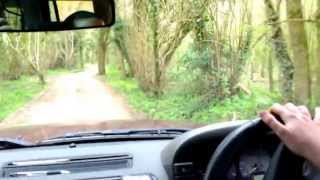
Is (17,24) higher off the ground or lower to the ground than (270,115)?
higher

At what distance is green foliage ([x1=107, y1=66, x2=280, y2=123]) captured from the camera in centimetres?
1225

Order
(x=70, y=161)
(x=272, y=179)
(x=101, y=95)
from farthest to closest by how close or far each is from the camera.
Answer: (x=101, y=95) → (x=70, y=161) → (x=272, y=179)

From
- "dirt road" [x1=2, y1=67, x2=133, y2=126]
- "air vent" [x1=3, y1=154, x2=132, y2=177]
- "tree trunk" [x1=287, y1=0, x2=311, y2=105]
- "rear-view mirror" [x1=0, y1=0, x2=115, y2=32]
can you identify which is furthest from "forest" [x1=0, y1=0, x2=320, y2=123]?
"rear-view mirror" [x1=0, y1=0, x2=115, y2=32]

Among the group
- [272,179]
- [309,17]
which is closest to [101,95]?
[309,17]

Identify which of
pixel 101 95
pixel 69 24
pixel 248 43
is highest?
pixel 69 24

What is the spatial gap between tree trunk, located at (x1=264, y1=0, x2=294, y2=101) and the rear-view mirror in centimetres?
994

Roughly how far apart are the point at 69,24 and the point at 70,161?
0.63 meters

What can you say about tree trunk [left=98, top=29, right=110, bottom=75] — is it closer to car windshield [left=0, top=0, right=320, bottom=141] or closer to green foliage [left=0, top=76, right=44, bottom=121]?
green foliage [left=0, top=76, right=44, bottom=121]

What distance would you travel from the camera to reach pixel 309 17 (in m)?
11.9

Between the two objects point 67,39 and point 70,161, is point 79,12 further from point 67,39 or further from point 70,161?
point 67,39

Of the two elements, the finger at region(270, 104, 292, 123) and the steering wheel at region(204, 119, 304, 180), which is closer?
the finger at region(270, 104, 292, 123)

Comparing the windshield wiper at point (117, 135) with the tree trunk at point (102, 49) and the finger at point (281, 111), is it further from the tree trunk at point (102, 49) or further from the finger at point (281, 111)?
the tree trunk at point (102, 49)

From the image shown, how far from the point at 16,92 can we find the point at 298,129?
62.5 feet

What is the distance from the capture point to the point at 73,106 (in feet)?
60.2
